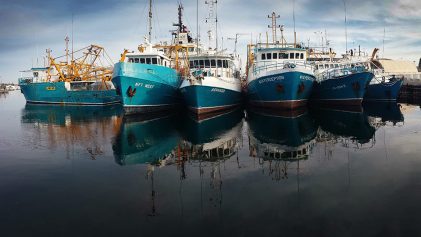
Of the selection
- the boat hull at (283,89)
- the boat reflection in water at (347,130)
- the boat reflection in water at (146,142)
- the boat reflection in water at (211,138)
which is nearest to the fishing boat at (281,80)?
the boat hull at (283,89)

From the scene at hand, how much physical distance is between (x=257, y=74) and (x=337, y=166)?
20.1 m

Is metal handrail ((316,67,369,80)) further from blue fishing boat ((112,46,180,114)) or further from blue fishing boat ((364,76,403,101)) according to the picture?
blue fishing boat ((112,46,180,114))

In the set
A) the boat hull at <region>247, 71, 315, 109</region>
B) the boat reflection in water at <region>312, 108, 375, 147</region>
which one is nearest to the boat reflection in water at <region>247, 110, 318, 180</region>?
the boat reflection in water at <region>312, 108, 375, 147</region>

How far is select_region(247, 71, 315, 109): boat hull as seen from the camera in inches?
1104

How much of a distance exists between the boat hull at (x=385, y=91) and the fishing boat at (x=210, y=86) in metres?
18.3

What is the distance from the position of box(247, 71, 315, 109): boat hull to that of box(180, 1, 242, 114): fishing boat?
10.1ft

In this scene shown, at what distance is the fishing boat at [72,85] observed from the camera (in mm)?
52469

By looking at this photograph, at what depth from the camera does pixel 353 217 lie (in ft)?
25.4

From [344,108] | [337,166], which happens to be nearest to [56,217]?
[337,166]

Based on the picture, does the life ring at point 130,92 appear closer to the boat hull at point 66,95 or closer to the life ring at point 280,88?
the life ring at point 280,88

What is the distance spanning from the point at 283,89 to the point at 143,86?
43.2ft

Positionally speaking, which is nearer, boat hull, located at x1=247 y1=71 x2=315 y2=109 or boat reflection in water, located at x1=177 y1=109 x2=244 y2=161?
boat reflection in water, located at x1=177 y1=109 x2=244 y2=161

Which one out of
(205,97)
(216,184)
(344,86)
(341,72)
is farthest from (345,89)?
(216,184)

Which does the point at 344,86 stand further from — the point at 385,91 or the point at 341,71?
the point at 385,91
